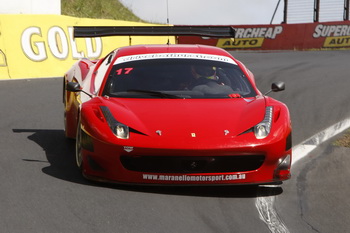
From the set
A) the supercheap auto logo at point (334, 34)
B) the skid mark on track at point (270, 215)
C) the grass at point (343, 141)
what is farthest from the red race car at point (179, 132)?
the supercheap auto logo at point (334, 34)

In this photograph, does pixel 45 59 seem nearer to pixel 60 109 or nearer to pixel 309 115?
pixel 60 109

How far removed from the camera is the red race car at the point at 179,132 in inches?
265

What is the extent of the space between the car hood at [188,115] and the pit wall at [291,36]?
23543mm

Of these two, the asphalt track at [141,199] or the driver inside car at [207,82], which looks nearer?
the asphalt track at [141,199]

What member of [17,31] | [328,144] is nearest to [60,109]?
[328,144]

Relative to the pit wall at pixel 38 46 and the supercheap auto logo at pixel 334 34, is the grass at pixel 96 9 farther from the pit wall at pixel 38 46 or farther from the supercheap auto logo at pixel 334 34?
the pit wall at pixel 38 46

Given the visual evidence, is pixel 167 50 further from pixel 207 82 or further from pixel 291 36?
pixel 291 36

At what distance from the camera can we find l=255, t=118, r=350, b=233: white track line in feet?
19.3

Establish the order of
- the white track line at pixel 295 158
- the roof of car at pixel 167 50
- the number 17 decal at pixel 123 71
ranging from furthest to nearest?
the roof of car at pixel 167 50, the number 17 decal at pixel 123 71, the white track line at pixel 295 158

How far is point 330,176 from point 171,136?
187cm

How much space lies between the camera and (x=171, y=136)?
679cm

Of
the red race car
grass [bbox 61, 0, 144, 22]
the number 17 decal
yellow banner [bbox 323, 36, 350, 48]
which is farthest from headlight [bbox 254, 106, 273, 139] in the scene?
grass [bbox 61, 0, 144, 22]

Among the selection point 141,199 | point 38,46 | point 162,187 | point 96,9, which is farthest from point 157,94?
point 96,9

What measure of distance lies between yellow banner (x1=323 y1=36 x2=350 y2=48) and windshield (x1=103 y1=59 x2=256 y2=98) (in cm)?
2379
